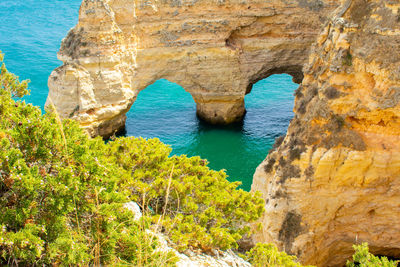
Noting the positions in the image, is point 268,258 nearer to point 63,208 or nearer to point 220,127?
point 63,208

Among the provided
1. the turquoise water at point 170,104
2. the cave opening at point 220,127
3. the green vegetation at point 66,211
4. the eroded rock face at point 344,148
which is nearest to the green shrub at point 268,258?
the green vegetation at point 66,211

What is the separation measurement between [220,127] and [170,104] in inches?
232

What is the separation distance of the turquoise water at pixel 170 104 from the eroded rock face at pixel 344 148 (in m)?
8.04

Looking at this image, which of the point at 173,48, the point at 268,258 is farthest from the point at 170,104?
the point at 268,258

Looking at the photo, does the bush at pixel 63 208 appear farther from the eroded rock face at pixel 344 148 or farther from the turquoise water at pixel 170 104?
the turquoise water at pixel 170 104

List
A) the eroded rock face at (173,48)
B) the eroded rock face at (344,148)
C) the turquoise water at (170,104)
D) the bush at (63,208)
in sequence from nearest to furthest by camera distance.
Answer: the bush at (63,208) < the eroded rock face at (344,148) < the eroded rock face at (173,48) < the turquoise water at (170,104)

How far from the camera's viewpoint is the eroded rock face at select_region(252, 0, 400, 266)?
434 inches

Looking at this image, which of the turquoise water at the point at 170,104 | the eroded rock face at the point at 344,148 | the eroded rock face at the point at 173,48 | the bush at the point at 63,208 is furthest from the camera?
the turquoise water at the point at 170,104

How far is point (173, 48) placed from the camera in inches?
945

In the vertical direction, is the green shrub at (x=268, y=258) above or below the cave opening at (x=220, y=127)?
above

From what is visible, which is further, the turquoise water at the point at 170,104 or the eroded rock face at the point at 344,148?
the turquoise water at the point at 170,104

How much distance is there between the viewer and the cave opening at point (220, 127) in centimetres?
2334

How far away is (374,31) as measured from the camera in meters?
11.0

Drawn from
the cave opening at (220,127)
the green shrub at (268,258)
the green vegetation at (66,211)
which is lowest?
the cave opening at (220,127)
